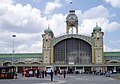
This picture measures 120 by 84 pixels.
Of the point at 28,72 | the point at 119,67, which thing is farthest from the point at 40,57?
the point at 28,72

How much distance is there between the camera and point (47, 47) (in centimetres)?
12519

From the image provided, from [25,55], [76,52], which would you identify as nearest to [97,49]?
[76,52]

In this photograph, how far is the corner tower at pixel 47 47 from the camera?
12425 cm

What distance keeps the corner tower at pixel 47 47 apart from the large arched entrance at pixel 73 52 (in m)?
3.26

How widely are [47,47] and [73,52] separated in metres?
11.5

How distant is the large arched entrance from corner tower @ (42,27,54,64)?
3.26 m

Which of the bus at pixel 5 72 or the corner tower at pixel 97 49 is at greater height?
the corner tower at pixel 97 49

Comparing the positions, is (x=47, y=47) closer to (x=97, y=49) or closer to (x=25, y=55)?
(x=25, y=55)

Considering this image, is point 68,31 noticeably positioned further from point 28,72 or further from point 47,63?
point 28,72

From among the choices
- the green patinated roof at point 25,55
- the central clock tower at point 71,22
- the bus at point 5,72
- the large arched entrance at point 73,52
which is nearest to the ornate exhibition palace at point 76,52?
the large arched entrance at point 73,52

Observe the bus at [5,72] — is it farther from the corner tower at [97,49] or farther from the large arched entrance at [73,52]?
the corner tower at [97,49]

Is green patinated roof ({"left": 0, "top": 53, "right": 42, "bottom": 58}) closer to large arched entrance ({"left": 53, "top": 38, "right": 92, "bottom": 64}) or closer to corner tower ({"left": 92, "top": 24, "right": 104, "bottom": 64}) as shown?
large arched entrance ({"left": 53, "top": 38, "right": 92, "bottom": 64})

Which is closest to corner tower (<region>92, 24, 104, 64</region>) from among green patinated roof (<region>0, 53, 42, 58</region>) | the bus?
green patinated roof (<region>0, 53, 42, 58</region>)

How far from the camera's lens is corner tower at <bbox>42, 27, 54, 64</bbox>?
124250mm
